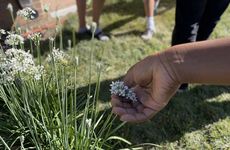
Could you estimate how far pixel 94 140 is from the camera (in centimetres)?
246

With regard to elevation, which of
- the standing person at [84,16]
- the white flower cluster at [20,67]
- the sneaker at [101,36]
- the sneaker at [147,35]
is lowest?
the sneaker at [147,35]

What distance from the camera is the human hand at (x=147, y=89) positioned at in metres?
1.61

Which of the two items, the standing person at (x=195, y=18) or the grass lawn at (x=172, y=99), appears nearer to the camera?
the standing person at (x=195, y=18)

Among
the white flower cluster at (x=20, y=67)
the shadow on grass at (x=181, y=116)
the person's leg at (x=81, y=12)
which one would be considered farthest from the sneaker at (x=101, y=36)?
the white flower cluster at (x=20, y=67)

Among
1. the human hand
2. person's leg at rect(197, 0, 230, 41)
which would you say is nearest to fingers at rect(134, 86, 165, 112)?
the human hand

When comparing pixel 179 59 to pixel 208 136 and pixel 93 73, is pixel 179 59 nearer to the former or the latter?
pixel 208 136

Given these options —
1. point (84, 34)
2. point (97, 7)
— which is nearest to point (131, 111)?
point (97, 7)

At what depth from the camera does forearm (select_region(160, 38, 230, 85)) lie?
1454mm

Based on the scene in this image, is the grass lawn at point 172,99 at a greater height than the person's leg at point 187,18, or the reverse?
the person's leg at point 187,18

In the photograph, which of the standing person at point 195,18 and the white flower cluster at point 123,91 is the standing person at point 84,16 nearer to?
the standing person at point 195,18

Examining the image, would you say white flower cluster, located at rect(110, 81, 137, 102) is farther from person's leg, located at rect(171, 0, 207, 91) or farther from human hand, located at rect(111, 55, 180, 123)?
person's leg, located at rect(171, 0, 207, 91)

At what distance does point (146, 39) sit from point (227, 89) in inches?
38.9

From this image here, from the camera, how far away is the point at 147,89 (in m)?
1.83

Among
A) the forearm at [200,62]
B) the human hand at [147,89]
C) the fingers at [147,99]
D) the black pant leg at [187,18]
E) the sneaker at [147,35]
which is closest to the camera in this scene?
the forearm at [200,62]
